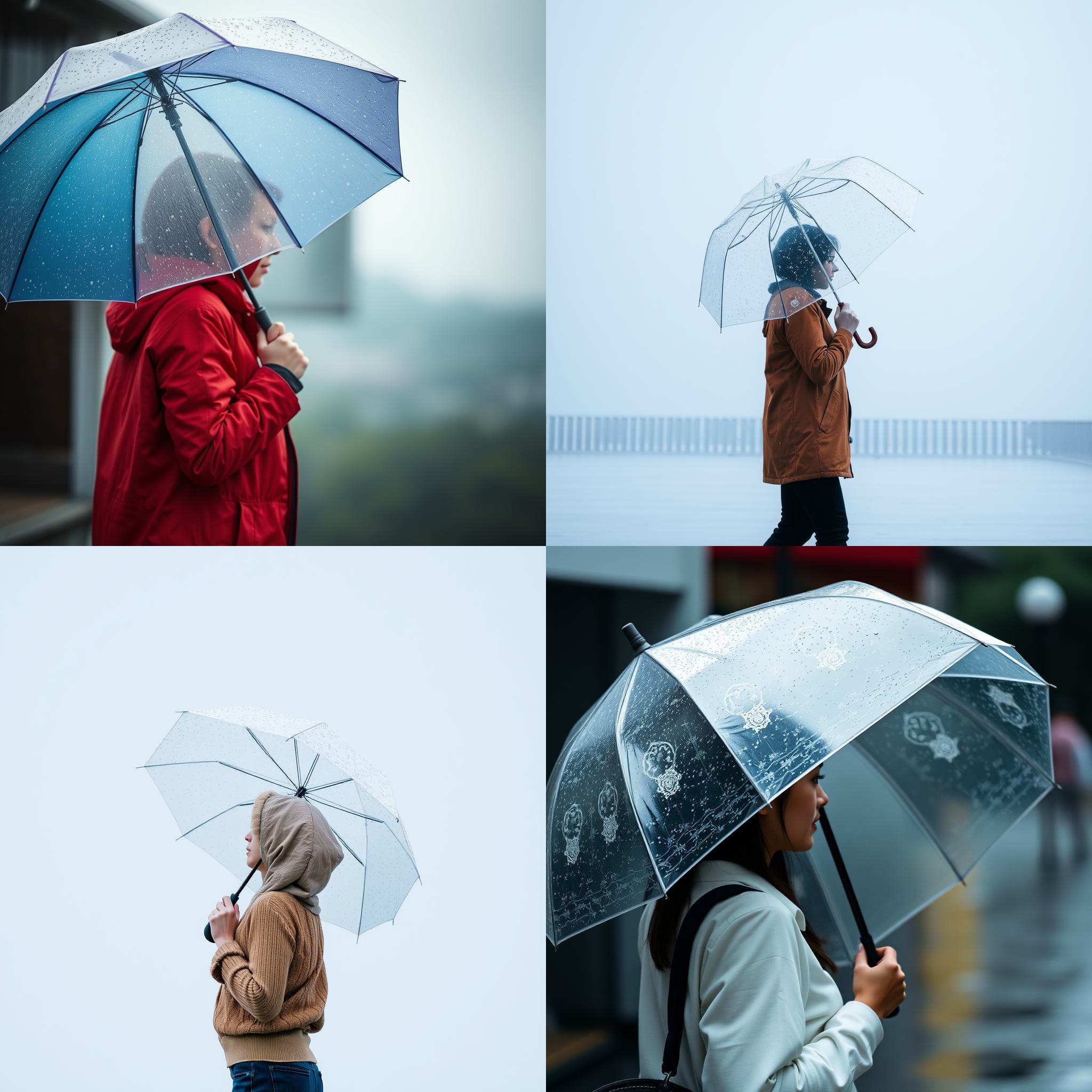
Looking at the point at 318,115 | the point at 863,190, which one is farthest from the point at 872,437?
the point at 318,115

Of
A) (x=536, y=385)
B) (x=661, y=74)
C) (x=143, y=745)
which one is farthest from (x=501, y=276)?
(x=143, y=745)

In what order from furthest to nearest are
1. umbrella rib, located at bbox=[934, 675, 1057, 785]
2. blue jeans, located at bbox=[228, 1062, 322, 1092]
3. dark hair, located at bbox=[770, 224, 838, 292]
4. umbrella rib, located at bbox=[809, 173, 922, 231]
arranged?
umbrella rib, located at bbox=[809, 173, 922, 231], dark hair, located at bbox=[770, 224, 838, 292], blue jeans, located at bbox=[228, 1062, 322, 1092], umbrella rib, located at bbox=[934, 675, 1057, 785]

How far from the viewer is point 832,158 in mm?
4562

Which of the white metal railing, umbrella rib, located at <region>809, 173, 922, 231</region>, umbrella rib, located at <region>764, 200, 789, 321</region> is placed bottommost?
the white metal railing

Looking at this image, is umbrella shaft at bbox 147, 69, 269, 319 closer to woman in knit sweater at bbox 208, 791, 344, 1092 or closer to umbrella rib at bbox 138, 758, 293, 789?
umbrella rib at bbox 138, 758, 293, 789

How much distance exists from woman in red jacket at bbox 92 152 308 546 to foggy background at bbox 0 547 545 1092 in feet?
1.29

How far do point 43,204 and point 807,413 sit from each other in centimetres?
258

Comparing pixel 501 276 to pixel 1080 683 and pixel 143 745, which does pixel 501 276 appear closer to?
pixel 143 745

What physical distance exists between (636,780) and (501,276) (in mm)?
3439

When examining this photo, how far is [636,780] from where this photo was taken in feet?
Result: 6.91

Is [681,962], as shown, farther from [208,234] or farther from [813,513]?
[813,513]

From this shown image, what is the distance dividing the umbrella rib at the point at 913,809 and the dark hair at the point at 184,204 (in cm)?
218

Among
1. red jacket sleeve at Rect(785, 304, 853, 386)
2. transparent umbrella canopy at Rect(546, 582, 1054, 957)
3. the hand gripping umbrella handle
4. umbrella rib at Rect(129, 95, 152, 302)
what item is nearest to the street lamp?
the hand gripping umbrella handle

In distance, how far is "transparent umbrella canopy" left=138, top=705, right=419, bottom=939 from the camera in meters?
3.02
